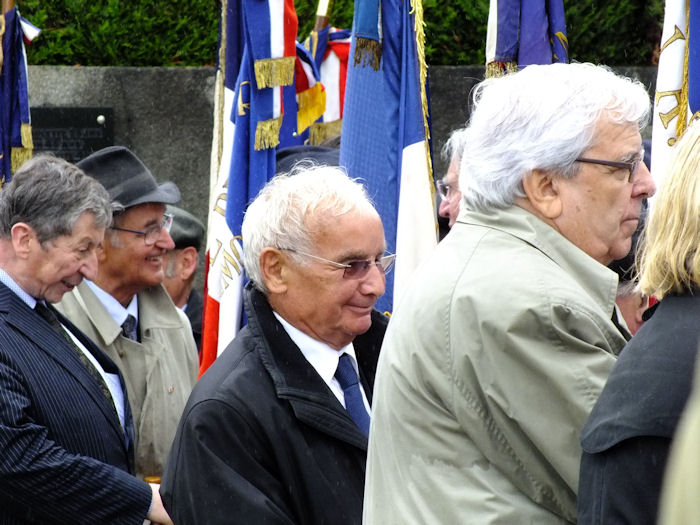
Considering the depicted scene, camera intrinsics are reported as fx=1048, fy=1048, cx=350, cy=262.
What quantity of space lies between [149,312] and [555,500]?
2978 mm

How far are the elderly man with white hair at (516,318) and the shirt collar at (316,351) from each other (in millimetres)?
694

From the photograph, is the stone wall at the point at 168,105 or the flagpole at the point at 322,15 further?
the stone wall at the point at 168,105

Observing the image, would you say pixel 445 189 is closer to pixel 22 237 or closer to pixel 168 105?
pixel 22 237

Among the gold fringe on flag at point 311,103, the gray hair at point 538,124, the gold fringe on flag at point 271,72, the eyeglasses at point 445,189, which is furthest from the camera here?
the gold fringe on flag at point 311,103

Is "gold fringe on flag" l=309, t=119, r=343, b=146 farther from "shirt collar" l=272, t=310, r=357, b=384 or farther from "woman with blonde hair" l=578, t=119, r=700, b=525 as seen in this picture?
"woman with blonde hair" l=578, t=119, r=700, b=525

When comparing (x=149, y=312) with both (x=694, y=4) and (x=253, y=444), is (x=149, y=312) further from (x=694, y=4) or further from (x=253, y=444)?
(x=694, y=4)

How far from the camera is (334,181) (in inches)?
121

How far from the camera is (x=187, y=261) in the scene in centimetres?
626

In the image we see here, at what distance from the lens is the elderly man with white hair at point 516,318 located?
1.92 m

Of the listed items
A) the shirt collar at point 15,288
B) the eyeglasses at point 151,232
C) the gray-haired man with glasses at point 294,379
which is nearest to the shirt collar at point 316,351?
the gray-haired man with glasses at point 294,379

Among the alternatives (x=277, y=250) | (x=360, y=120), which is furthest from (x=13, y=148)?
(x=277, y=250)

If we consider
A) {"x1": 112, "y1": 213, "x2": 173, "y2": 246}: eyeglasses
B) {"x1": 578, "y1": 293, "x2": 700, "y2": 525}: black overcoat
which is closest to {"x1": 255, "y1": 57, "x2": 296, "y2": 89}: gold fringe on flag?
{"x1": 112, "y1": 213, "x2": 173, "y2": 246}: eyeglasses

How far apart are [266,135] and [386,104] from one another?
609 mm

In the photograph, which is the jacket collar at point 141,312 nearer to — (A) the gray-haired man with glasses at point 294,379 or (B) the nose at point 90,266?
(B) the nose at point 90,266
